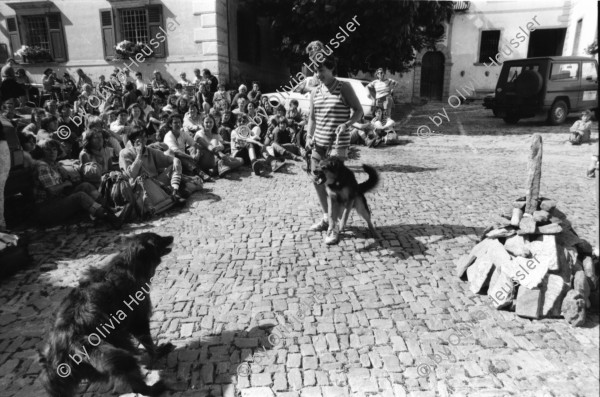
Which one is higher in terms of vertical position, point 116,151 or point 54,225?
point 116,151

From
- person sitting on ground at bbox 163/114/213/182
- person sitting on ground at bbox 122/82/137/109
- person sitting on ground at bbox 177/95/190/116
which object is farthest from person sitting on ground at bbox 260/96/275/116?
person sitting on ground at bbox 163/114/213/182

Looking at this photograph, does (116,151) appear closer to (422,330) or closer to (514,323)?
(422,330)

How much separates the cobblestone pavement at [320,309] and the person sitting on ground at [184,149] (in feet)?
4.56

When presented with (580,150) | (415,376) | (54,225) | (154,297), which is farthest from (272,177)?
(580,150)

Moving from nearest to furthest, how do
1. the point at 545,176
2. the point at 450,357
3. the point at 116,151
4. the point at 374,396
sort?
the point at 374,396, the point at 450,357, the point at 116,151, the point at 545,176

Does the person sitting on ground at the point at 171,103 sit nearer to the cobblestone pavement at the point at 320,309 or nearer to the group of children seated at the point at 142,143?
the group of children seated at the point at 142,143

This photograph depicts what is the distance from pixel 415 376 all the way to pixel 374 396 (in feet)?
1.29

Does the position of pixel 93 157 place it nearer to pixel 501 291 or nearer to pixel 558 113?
pixel 501 291

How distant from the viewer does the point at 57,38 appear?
54.4ft

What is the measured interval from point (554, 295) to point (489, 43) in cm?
3007

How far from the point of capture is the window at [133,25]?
627 inches

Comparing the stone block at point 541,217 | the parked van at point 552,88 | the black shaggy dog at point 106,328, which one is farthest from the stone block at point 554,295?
the parked van at point 552,88

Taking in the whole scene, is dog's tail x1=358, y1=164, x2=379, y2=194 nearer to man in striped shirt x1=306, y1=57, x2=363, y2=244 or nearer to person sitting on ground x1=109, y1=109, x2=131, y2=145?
man in striped shirt x1=306, y1=57, x2=363, y2=244

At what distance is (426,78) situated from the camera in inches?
1243
